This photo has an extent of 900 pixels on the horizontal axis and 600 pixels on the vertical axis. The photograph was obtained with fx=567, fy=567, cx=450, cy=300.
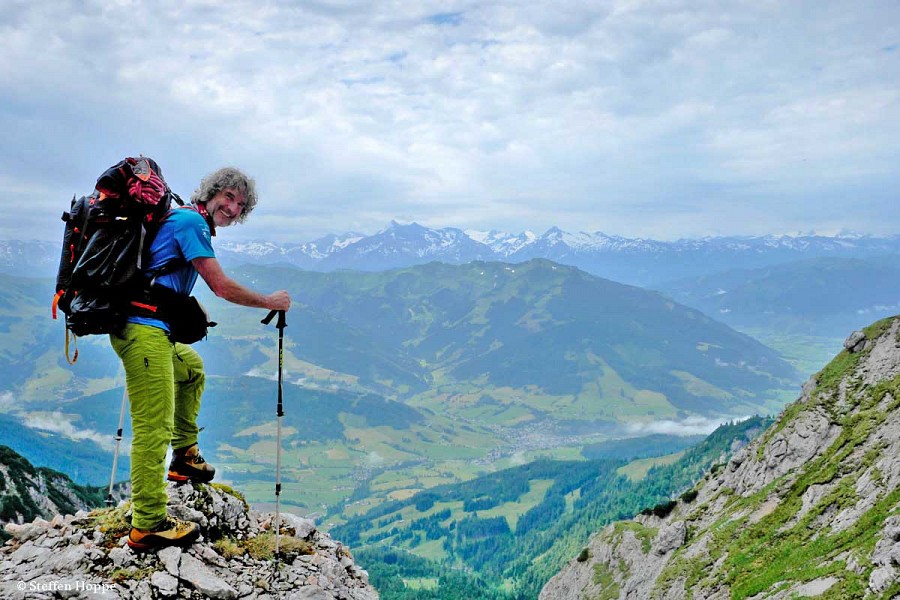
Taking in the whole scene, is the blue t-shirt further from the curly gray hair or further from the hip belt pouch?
the curly gray hair

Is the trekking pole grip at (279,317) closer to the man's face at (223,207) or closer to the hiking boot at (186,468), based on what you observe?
the man's face at (223,207)

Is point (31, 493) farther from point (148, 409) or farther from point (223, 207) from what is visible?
point (223, 207)

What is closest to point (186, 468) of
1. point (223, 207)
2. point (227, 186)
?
point (223, 207)

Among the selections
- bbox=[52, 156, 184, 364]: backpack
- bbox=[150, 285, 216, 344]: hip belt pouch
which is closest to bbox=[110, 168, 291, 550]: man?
bbox=[150, 285, 216, 344]: hip belt pouch

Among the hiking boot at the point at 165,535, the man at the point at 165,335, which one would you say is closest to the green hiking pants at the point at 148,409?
the man at the point at 165,335

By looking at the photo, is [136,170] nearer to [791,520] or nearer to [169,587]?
[169,587]

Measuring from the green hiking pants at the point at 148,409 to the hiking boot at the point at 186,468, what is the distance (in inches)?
94.7

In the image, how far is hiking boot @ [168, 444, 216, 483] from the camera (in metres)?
12.8

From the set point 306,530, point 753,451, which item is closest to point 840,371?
point 753,451

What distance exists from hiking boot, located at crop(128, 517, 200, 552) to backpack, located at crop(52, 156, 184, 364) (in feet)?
12.4

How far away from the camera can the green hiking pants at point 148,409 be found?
31.8 ft

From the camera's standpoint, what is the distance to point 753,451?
200ft

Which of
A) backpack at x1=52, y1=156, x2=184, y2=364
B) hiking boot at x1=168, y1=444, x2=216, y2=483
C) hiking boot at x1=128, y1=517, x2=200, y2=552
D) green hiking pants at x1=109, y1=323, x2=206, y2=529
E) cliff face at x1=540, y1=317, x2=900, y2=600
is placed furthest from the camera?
cliff face at x1=540, y1=317, x2=900, y2=600

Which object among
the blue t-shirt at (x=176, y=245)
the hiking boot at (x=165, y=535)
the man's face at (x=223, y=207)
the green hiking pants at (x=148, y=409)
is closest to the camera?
the blue t-shirt at (x=176, y=245)
